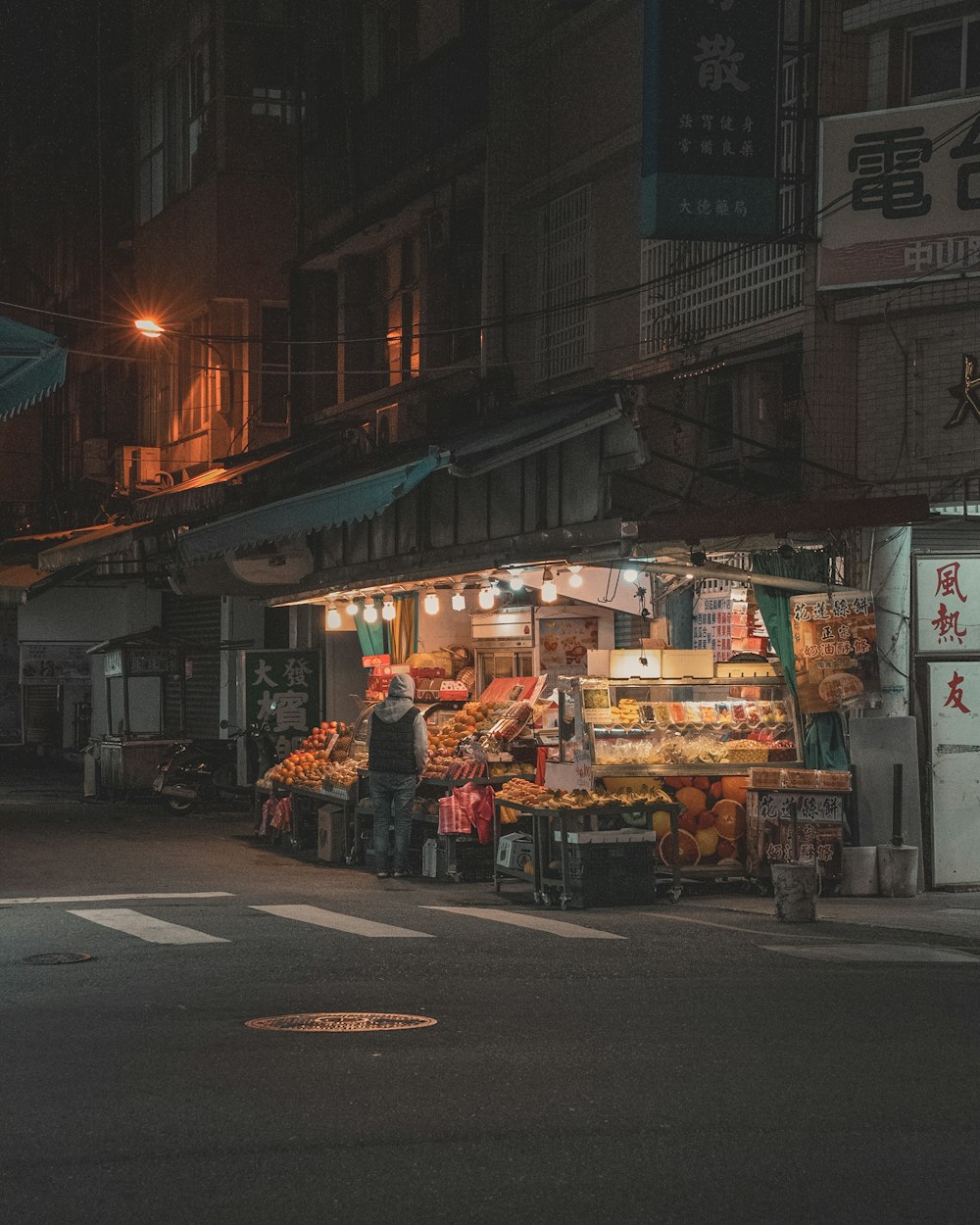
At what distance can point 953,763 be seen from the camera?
15.9 meters

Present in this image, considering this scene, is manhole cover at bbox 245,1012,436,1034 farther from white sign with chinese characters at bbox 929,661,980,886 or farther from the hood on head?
the hood on head

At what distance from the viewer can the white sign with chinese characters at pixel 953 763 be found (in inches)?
625

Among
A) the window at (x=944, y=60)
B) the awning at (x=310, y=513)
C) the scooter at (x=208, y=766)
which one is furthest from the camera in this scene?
the scooter at (x=208, y=766)

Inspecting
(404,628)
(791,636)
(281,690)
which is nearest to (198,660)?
(281,690)

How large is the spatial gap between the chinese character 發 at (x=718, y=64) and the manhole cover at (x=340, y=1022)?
9802mm

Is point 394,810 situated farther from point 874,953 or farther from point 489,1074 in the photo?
point 489,1074

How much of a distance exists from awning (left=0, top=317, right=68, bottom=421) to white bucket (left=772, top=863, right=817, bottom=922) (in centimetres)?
764

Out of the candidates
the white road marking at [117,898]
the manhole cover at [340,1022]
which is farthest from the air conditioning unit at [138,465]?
the manhole cover at [340,1022]

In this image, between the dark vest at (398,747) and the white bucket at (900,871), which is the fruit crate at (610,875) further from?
the dark vest at (398,747)

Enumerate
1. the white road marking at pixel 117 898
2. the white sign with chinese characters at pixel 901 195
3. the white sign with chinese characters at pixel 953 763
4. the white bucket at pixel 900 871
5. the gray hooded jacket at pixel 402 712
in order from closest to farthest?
the white road marking at pixel 117 898, the white sign with chinese characters at pixel 901 195, the white bucket at pixel 900 871, the white sign with chinese characters at pixel 953 763, the gray hooded jacket at pixel 402 712

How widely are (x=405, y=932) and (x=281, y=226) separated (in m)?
21.0

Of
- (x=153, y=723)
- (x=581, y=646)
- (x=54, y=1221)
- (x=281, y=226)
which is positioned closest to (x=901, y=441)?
(x=581, y=646)

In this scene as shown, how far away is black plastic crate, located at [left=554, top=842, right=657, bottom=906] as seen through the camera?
14594mm

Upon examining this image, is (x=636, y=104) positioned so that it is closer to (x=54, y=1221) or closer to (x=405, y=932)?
(x=405, y=932)
